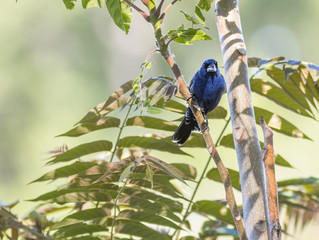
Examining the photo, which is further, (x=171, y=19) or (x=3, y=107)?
(x=171, y=19)

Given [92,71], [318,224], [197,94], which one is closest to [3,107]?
[92,71]

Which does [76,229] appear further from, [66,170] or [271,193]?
[271,193]

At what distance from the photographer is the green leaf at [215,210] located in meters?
1.50

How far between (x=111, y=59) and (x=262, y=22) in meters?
3.11

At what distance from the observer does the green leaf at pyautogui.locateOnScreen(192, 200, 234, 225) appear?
1.50 m

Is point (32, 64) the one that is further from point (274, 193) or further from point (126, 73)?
point (274, 193)

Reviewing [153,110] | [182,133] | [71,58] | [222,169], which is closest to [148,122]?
[182,133]

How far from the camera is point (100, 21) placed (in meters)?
11.0

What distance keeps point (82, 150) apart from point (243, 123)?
2.02 feet

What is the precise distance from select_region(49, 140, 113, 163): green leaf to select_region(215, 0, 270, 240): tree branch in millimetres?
573

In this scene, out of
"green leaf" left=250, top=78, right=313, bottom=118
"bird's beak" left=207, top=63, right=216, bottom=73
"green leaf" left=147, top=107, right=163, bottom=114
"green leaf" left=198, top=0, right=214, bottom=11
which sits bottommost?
"green leaf" left=147, top=107, right=163, bottom=114

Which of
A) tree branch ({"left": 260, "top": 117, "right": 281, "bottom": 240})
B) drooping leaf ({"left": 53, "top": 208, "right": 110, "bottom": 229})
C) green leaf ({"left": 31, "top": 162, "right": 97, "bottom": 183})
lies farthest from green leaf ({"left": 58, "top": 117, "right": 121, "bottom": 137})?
tree branch ({"left": 260, "top": 117, "right": 281, "bottom": 240})

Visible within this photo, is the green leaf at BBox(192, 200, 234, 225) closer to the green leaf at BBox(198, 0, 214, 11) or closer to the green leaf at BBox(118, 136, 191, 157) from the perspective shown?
the green leaf at BBox(118, 136, 191, 157)

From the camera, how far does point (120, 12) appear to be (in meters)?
0.96
